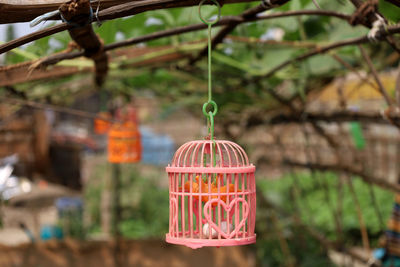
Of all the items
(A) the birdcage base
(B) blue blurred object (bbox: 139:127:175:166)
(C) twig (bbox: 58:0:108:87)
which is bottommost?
(B) blue blurred object (bbox: 139:127:175:166)

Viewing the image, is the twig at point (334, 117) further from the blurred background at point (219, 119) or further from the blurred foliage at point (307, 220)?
the blurred foliage at point (307, 220)

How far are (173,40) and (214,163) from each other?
1237 millimetres

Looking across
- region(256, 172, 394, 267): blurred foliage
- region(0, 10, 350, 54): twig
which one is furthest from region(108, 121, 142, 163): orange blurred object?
region(0, 10, 350, 54): twig

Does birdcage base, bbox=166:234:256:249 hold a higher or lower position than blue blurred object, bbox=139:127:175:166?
higher

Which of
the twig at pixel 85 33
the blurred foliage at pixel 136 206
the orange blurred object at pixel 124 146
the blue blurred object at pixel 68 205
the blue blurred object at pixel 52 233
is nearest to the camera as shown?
the twig at pixel 85 33

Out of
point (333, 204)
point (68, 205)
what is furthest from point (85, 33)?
point (333, 204)

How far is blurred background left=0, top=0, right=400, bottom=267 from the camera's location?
2039 millimetres

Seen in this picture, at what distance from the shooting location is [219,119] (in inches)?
187

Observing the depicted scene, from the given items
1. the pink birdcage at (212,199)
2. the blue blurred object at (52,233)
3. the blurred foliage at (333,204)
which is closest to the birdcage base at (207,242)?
the pink birdcage at (212,199)

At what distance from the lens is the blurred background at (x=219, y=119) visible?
204cm

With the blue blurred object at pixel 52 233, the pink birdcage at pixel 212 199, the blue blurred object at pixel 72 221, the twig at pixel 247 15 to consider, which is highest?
the twig at pixel 247 15

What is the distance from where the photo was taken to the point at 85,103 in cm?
1412

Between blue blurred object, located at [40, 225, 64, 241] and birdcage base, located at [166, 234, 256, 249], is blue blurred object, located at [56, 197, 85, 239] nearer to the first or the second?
blue blurred object, located at [40, 225, 64, 241]

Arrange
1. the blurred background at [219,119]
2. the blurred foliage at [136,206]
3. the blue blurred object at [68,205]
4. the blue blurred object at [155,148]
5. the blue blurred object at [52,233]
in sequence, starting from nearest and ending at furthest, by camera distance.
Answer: the blurred background at [219,119] < the blue blurred object at [52,233] < the blue blurred object at [68,205] < the blurred foliage at [136,206] < the blue blurred object at [155,148]
